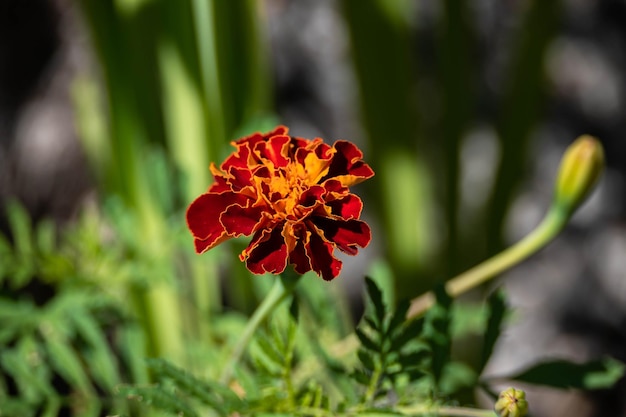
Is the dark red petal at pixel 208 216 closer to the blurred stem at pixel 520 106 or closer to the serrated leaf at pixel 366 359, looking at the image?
the serrated leaf at pixel 366 359

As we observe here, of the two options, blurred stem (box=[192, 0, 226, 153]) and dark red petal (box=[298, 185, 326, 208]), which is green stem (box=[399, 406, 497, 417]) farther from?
blurred stem (box=[192, 0, 226, 153])

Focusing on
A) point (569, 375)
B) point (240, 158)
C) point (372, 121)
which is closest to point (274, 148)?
point (240, 158)

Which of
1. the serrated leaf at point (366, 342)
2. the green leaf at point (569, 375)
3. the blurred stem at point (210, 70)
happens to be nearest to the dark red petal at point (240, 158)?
the serrated leaf at point (366, 342)

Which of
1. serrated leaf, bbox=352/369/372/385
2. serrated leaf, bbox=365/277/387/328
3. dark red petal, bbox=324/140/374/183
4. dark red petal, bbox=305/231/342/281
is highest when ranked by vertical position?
dark red petal, bbox=324/140/374/183

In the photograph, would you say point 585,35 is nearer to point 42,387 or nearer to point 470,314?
point 470,314

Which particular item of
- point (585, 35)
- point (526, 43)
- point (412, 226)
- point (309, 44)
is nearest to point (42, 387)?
point (412, 226)

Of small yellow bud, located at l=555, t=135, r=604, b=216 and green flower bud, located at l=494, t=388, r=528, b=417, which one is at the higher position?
small yellow bud, located at l=555, t=135, r=604, b=216

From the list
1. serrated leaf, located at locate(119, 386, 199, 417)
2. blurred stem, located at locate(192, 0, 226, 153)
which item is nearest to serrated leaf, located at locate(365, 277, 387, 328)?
serrated leaf, located at locate(119, 386, 199, 417)
